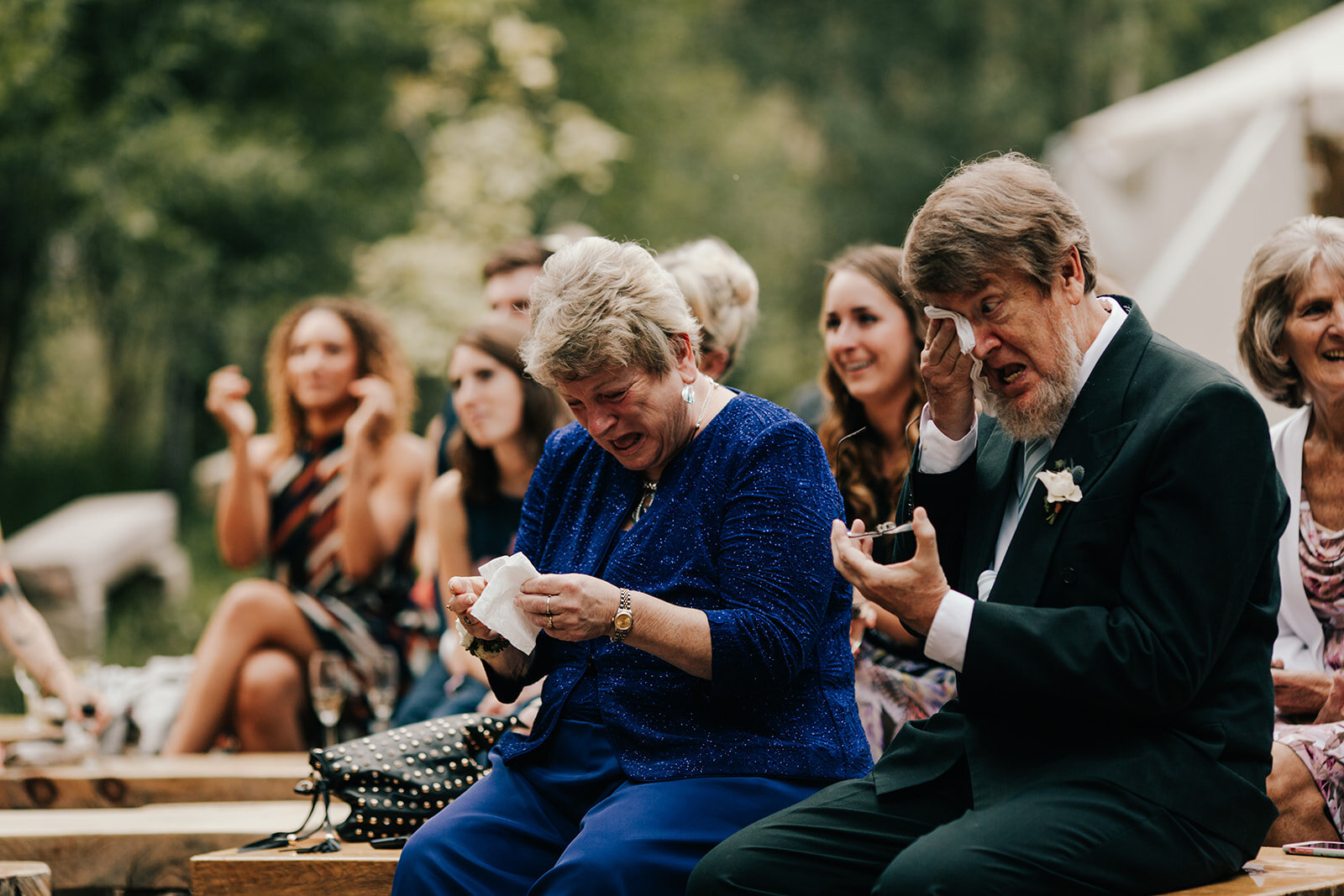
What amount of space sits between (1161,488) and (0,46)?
8.89 meters

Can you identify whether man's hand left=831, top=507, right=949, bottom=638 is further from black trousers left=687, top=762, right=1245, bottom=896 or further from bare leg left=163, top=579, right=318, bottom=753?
bare leg left=163, top=579, right=318, bottom=753

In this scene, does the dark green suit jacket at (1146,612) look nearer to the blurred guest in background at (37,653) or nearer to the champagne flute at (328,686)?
the champagne flute at (328,686)

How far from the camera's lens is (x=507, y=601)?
9.07ft

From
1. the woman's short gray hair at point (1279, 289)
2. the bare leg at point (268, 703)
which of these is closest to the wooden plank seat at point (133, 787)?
the bare leg at point (268, 703)

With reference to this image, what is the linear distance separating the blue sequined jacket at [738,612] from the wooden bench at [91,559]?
6784 mm

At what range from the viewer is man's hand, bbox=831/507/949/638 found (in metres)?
2.38

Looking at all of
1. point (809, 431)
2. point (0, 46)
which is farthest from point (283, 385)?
point (0, 46)

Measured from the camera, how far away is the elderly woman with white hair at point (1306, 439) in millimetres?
3250

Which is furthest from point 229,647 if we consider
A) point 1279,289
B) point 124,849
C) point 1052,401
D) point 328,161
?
point 328,161

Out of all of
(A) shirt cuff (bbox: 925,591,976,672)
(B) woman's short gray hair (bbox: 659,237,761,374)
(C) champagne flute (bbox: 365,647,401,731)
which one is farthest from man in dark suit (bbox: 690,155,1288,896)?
(C) champagne flute (bbox: 365,647,401,731)

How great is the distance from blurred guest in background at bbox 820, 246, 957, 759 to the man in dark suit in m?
1.26

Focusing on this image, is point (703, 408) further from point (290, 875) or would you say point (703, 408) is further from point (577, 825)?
point (290, 875)

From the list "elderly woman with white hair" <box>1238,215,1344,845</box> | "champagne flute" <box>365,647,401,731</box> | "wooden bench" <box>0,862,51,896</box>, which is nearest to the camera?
"wooden bench" <box>0,862,51,896</box>

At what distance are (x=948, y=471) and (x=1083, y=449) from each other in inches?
12.8
